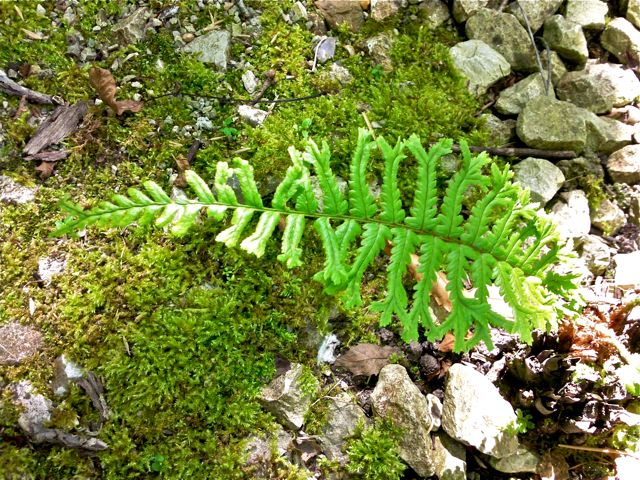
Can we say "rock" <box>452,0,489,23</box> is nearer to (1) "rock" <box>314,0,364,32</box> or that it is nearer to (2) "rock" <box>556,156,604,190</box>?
(1) "rock" <box>314,0,364,32</box>

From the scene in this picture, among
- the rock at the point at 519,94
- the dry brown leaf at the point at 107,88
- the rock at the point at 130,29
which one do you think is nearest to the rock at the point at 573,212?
the rock at the point at 519,94

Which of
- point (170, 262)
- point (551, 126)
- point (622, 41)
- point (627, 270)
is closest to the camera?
point (170, 262)

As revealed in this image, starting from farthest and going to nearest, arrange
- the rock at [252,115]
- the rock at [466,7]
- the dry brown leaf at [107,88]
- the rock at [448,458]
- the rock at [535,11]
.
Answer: the rock at [535,11]
the rock at [466,7]
the rock at [252,115]
the dry brown leaf at [107,88]
the rock at [448,458]

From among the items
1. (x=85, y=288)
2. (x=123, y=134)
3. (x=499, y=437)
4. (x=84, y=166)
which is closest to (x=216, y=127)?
(x=123, y=134)

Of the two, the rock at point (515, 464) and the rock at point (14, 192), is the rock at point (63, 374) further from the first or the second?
the rock at point (515, 464)

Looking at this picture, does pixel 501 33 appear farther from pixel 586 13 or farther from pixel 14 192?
pixel 14 192

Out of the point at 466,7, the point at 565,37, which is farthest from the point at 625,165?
the point at 466,7
